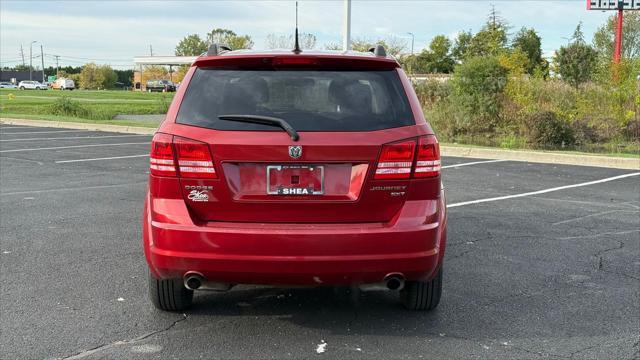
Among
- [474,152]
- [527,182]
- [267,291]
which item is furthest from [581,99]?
[267,291]

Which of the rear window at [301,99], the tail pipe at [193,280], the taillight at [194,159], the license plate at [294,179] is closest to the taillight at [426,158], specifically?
the rear window at [301,99]

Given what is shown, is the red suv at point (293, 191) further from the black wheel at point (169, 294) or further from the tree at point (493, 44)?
the tree at point (493, 44)

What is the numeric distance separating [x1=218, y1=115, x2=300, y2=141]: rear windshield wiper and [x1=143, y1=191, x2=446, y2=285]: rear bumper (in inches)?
20.1

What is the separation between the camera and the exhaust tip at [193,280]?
3807 millimetres

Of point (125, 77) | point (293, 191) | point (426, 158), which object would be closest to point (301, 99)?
point (293, 191)

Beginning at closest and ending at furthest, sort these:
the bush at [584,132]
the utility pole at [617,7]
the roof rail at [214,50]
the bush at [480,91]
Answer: the roof rail at [214,50]
the bush at [584,132]
the bush at [480,91]
the utility pole at [617,7]

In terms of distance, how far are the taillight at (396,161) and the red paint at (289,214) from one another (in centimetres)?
1

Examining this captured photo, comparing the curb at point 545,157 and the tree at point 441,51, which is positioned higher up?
the tree at point 441,51

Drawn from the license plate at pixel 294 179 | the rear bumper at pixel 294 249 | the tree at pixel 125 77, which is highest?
the tree at pixel 125 77

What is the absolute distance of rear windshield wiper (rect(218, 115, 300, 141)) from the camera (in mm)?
3713

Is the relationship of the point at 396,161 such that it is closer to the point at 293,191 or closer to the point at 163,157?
the point at 293,191

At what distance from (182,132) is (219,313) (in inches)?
52.5

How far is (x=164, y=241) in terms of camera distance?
378 centimetres

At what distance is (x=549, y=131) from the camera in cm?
1612
